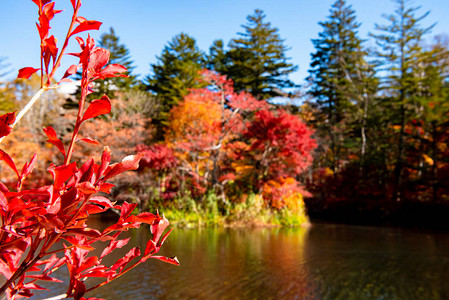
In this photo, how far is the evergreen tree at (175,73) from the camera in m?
15.2

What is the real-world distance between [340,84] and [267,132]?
1005 centimetres

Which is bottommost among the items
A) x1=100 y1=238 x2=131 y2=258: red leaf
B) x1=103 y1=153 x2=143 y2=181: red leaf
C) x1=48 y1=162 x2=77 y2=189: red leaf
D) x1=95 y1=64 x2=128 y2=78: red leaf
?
x1=100 y1=238 x2=131 y2=258: red leaf

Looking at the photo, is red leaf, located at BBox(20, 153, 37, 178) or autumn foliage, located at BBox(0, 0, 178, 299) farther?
red leaf, located at BBox(20, 153, 37, 178)

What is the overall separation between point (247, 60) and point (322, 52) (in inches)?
171

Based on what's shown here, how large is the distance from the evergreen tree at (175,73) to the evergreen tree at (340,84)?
21.8 ft

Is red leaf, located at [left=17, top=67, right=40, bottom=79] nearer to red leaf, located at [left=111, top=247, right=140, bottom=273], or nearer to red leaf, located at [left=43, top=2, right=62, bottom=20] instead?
red leaf, located at [left=43, top=2, right=62, bottom=20]

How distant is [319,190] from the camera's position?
14289 millimetres

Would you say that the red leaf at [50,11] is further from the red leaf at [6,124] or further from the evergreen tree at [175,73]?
the evergreen tree at [175,73]

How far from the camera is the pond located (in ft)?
10.4

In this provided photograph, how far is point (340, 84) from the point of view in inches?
681

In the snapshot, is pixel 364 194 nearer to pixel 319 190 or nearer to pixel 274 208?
pixel 319 190

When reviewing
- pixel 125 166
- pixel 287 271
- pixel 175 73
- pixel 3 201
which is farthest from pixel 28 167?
pixel 175 73

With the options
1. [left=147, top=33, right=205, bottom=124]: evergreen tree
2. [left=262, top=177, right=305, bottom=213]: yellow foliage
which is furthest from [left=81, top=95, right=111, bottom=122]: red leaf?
[left=147, top=33, right=205, bottom=124]: evergreen tree

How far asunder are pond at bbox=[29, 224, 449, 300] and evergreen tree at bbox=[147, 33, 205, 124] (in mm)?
9604
